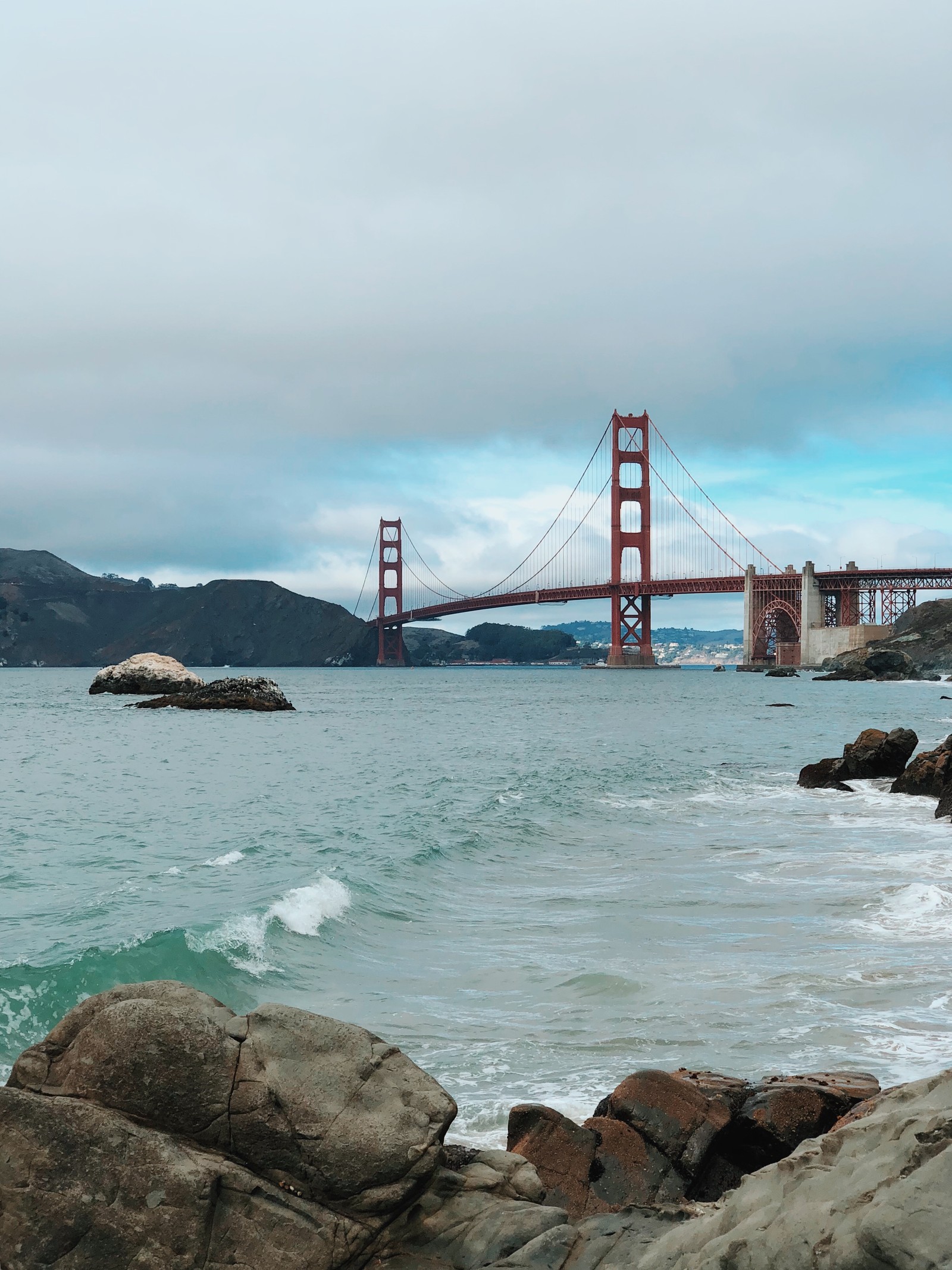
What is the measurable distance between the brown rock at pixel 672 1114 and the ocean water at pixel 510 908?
76cm

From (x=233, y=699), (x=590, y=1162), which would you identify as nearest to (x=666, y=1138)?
(x=590, y=1162)

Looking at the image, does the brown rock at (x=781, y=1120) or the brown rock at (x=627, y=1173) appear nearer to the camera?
the brown rock at (x=627, y=1173)

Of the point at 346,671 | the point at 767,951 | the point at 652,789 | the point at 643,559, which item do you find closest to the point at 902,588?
the point at 643,559

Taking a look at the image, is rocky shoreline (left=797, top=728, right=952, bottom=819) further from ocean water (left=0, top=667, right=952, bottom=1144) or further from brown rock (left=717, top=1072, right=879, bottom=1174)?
brown rock (left=717, top=1072, right=879, bottom=1174)

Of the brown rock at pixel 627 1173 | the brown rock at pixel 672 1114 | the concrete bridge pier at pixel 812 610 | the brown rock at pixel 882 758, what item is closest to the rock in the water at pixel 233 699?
the brown rock at pixel 882 758

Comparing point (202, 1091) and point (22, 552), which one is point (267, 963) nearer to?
point (202, 1091)

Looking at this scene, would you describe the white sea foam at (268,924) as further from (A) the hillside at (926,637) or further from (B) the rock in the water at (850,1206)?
(A) the hillside at (926,637)

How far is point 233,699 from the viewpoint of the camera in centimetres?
4322

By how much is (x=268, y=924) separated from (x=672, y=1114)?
17.4 feet

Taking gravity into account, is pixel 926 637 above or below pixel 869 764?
above

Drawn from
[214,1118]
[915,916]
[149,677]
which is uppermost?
[149,677]

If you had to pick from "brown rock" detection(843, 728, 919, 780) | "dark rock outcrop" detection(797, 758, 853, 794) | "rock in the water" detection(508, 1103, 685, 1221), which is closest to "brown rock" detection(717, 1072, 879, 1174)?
"rock in the water" detection(508, 1103, 685, 1221)

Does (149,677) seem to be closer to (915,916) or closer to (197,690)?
(197,690)

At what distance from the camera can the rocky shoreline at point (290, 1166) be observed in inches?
108
